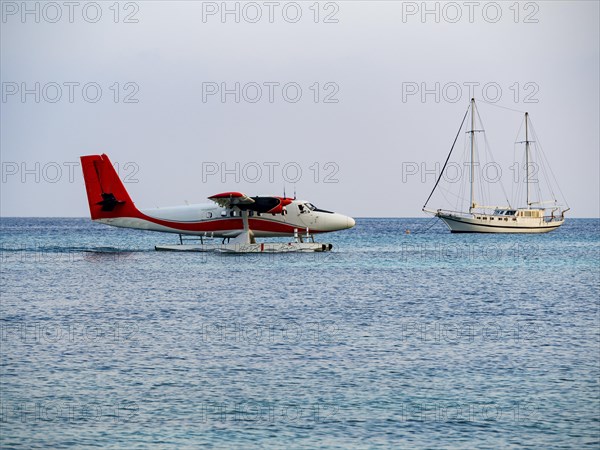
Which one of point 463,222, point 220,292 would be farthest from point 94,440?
point 463,222

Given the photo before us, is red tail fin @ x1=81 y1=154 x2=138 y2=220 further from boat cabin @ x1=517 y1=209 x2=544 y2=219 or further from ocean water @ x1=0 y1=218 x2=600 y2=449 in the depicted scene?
boat cabin @ x1=517 y1=209 x2=544 y2=219

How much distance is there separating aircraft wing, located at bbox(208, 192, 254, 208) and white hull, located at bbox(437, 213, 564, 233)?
6273cm

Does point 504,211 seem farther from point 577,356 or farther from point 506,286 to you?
point 577,356

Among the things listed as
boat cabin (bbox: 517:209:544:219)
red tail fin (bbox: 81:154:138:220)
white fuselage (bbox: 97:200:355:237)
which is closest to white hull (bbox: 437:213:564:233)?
boat cabin (bbox: 517:209:544:219)

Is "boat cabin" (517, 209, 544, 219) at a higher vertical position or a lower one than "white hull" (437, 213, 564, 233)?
higher

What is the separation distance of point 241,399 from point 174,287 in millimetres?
25580

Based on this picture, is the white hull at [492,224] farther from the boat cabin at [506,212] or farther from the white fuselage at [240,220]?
the white fuselage at [240,220]

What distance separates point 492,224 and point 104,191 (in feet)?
210

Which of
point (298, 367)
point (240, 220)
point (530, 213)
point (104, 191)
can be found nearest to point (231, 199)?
point (240, 220)

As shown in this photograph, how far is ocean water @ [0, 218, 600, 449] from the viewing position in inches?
594

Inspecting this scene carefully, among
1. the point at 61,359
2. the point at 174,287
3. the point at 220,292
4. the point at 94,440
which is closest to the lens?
the point at 94,440

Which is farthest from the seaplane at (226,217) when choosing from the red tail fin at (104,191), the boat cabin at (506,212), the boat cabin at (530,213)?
the boat cabin at (530,213)

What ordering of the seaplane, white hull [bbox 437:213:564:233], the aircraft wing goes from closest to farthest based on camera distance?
the aircraft wing, the seaplane, white hull [bbox 437:213:564:233]

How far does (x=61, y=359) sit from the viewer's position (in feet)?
69.8
